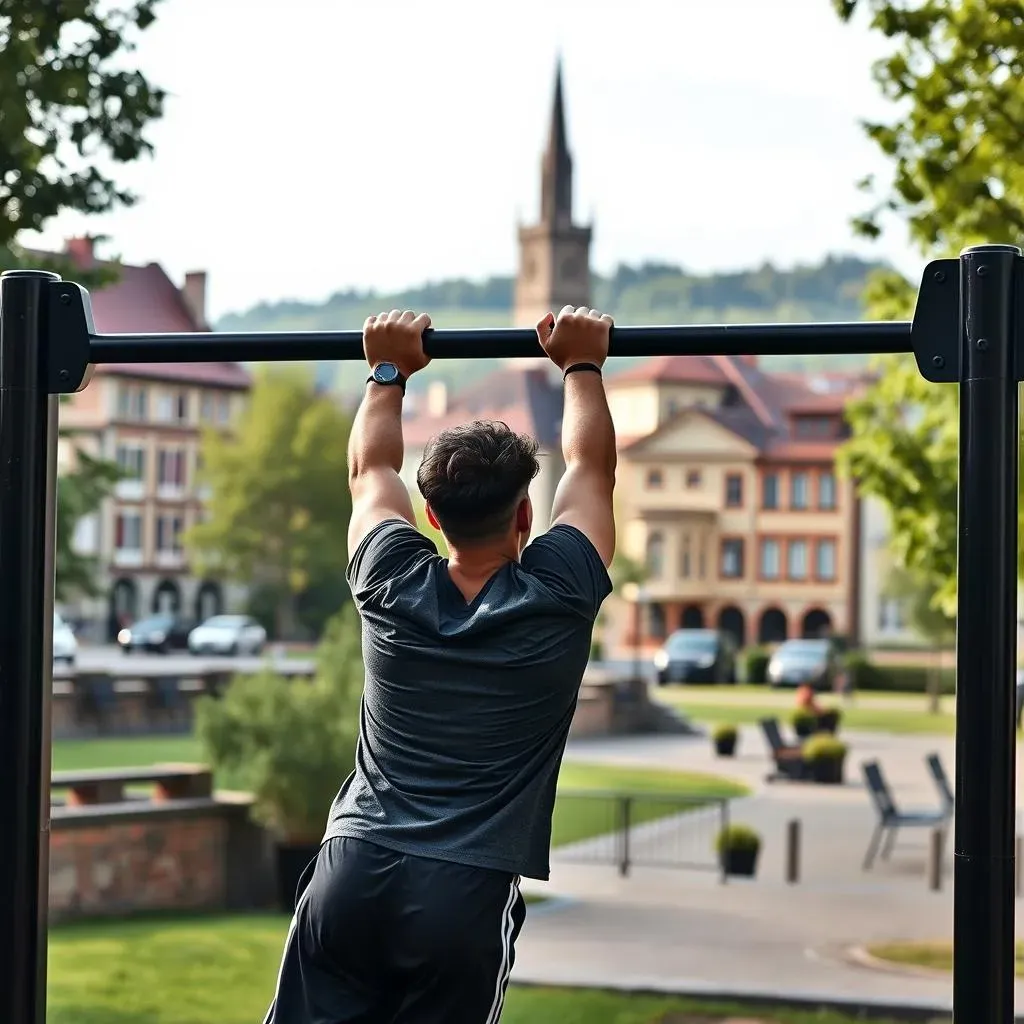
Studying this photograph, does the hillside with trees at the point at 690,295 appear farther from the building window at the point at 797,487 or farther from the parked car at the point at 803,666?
the parked car at the point at 803,666

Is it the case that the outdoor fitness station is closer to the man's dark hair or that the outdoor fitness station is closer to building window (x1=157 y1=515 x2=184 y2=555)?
the man's dark hair

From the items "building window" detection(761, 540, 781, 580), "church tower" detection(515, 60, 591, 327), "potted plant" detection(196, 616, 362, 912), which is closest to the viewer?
"potted plant" detection(196, 616, 362, 912)

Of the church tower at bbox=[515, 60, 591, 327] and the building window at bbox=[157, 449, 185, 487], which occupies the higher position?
the church tower at bbox=[515, 60, 591, 327]

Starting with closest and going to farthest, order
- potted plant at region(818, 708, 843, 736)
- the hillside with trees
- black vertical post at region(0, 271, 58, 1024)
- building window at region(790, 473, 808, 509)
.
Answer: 1. black vertical post at region(0, 271, 58, 1024)
2. potted plant at region(818, 708, 843, 736)
3. building window at region(790, 473, 808, 509)
4. the hillside with trees

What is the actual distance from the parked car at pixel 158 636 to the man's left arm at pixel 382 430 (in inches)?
2383

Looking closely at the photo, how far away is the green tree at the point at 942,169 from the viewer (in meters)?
9.66

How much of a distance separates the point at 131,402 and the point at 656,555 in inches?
1024

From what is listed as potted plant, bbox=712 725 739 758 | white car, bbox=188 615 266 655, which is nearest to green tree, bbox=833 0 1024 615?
potted plant, bbox=712 725 739 758

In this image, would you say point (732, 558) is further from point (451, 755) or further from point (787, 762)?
point (451, 755)

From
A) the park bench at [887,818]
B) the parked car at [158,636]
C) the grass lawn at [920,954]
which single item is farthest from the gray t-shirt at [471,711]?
the parked car at [158,636]

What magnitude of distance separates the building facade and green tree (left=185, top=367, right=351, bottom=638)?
3.07m

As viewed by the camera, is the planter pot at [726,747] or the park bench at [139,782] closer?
the park bench at [139,782]

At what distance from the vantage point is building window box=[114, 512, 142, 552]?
A: 80438 mm

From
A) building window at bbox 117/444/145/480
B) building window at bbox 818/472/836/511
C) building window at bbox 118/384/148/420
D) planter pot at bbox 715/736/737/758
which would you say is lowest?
planter pot at bbox 715/736/737/758
